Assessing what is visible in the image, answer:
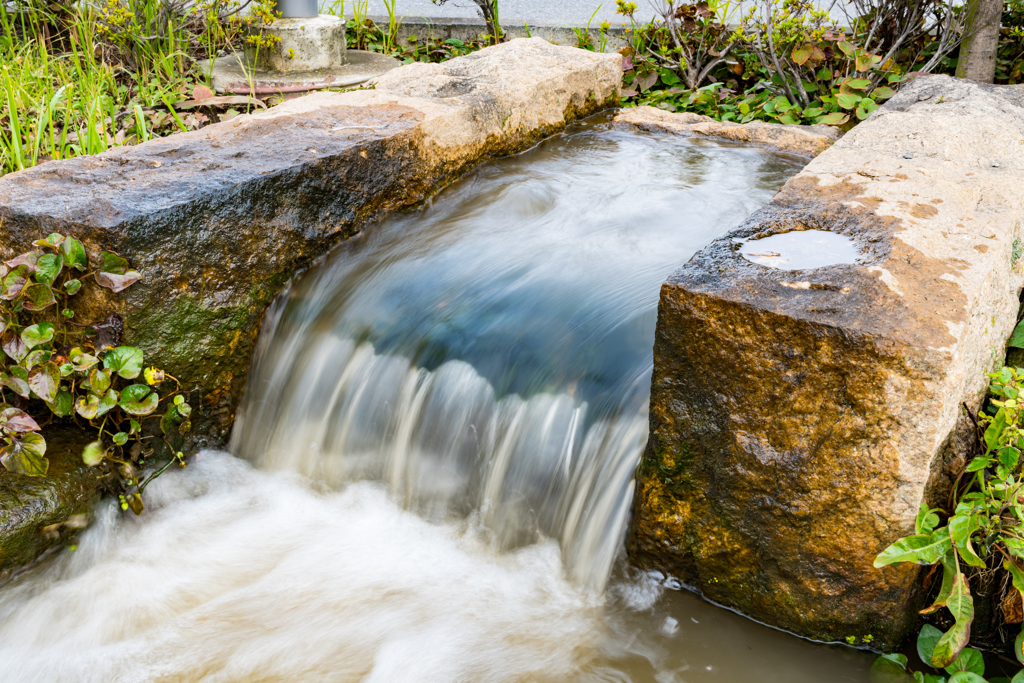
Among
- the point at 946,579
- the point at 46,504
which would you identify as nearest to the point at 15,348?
the point at 46,504

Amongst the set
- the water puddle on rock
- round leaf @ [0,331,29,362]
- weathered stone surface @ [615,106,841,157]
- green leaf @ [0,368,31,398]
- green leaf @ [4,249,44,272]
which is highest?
weathered stone surface @ [615,106,841,157]

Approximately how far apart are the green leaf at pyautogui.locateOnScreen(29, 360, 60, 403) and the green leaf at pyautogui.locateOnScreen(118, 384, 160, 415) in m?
0.18

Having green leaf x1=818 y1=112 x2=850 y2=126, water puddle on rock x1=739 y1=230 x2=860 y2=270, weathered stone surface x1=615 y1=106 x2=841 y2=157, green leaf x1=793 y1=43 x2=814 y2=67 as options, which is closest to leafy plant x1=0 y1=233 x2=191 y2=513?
water puddle on rock x1=739 y1=230 x2=860 y2=270

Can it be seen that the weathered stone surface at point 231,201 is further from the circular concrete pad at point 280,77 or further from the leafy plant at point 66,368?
the circular concrete pad at point 280,77

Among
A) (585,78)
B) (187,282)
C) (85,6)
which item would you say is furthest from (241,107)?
(187,282)

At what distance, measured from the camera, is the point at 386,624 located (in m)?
2.01

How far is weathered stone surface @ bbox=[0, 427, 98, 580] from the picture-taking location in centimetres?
209

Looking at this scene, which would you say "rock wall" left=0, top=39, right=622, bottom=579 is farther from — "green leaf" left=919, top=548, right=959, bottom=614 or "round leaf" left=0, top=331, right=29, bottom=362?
"green leaf" left=919, top=548, right=959, bottom=614

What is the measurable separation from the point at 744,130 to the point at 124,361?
3.44 metres

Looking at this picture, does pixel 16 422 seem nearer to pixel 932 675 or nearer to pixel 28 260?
pixel 28 260

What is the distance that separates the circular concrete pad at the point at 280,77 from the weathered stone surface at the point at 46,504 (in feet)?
10.3

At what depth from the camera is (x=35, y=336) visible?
85.4 inches

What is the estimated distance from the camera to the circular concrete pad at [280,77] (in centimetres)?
489

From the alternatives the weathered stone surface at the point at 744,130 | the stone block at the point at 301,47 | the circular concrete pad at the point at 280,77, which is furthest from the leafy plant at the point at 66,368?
the stone block at the point at 301,47
